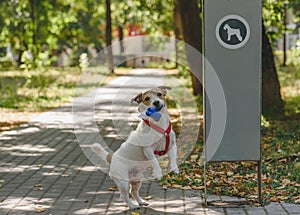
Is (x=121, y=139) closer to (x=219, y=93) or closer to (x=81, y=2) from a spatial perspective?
(x=219, y=93)

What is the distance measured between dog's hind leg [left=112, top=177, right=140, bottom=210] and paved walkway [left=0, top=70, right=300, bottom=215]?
0.09m

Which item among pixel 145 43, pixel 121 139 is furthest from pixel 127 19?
pixel 121 139

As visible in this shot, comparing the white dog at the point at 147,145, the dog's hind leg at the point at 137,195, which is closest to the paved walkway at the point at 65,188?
the dog's hind leg at the point at 137,195

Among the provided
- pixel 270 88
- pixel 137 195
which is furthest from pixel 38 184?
pixel 270 88

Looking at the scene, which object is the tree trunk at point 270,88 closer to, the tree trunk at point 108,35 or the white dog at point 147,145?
the white dog at point 147,145

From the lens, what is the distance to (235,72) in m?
7.11

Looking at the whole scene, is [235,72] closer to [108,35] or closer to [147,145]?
[147,145]

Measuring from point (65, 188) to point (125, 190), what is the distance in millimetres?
1765

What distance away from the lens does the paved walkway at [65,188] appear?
283 inches

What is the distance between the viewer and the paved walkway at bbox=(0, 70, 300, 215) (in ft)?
23.6

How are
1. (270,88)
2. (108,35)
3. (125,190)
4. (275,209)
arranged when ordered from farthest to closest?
1. (108,35)
2. (270,88)
3. (275,209)
4. (125,190)

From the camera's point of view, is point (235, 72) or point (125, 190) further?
point (235, 72)

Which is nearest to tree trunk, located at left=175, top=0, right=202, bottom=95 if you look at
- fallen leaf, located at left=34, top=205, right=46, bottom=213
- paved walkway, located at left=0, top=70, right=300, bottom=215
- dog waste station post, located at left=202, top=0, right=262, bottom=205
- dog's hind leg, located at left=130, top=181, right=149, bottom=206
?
paved walkway, located at left=0, top=70, right=300, bottom=215

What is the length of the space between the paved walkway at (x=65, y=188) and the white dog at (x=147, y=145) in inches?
20.2
